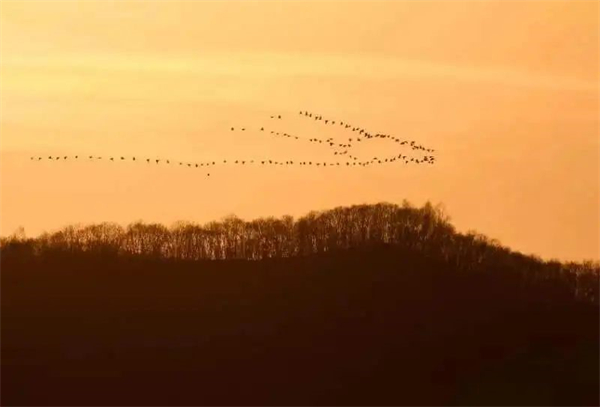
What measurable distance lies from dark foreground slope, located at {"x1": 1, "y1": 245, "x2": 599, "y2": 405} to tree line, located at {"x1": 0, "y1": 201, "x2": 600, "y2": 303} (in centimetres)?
5

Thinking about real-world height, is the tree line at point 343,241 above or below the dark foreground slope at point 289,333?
above

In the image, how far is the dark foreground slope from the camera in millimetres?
6539

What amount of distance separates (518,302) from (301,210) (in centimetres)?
117

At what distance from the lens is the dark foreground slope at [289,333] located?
6.54 meters

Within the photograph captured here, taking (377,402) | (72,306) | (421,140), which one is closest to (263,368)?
(377,402)

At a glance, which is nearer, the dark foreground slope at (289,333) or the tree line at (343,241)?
the dark foreground slope at (289,333)

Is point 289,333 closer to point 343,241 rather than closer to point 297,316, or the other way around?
point 297,316

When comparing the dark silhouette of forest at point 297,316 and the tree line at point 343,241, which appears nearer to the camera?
the dark silhouette of forest at point 297,316

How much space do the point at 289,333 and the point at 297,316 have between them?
93 millimetres

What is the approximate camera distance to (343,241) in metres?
6.82

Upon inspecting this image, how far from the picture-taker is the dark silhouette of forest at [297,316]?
6551 mm

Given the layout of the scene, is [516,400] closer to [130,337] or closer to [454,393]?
[454,393]

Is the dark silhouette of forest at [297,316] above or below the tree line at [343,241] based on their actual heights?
below

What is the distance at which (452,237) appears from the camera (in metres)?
6.80
